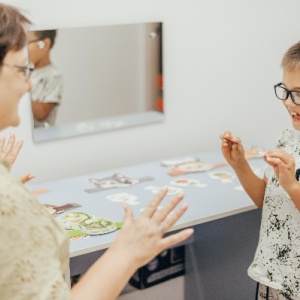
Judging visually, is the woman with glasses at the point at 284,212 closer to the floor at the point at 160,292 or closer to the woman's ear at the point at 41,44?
the floor at the point at 160,292

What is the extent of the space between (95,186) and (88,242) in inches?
18.7

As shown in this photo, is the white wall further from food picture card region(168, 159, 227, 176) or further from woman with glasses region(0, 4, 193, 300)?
woman with glasses region(0, 4, 193, 300)

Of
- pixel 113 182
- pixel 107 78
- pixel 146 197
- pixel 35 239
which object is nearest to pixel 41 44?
pixel 107 78

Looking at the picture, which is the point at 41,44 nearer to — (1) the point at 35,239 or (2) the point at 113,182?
(2) the point at 113,182

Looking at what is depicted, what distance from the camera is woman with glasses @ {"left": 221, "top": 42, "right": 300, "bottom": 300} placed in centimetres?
147

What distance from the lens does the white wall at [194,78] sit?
6.88 feet

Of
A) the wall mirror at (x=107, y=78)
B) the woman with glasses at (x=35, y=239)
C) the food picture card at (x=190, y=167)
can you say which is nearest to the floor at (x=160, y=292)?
the food picture card at (x=190, y=167)

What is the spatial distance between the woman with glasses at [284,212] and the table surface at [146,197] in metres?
0.21

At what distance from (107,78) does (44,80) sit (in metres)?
0.27

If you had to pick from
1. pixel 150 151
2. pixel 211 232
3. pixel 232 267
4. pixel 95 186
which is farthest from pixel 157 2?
pixel 232 267

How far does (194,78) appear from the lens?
2404 mm

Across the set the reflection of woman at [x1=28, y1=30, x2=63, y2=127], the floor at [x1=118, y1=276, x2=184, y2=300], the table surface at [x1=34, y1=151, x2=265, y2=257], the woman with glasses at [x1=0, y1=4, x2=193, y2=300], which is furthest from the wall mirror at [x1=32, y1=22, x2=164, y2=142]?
the woman with glasses at [x1=0, y1=4, x2=193, y2=300]

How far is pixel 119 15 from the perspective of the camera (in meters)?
2.15

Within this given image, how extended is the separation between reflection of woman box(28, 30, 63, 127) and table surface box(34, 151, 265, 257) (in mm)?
256
